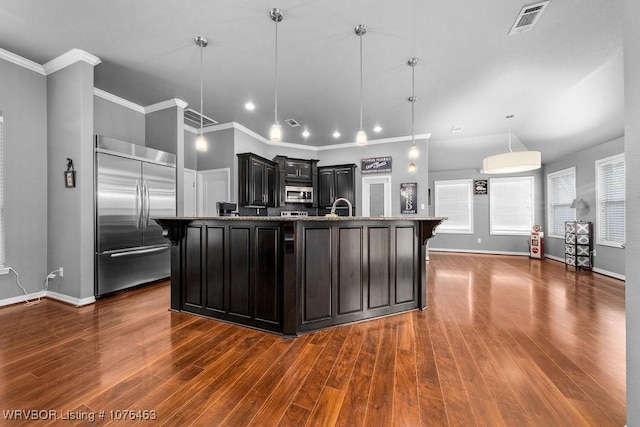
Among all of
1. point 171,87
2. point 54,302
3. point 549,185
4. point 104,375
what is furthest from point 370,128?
point 54,302

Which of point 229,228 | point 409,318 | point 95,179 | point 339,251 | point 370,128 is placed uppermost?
point 370,128

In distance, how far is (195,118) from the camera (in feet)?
17.4

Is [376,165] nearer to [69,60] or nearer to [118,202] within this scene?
[118,202]

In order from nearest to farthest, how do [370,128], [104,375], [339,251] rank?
[104,375]
[339,251]
[370,128]

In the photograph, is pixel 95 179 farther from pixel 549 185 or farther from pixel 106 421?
pixel 549 185

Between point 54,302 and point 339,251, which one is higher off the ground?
point 339,251

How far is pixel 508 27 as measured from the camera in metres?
2.79

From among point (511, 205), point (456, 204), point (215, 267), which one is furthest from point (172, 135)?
point (511, 205)

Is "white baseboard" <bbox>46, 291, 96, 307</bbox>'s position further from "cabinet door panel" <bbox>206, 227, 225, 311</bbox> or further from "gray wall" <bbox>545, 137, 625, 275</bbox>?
"gray wall" <bbox>545, 137, 625, 275</bbox>

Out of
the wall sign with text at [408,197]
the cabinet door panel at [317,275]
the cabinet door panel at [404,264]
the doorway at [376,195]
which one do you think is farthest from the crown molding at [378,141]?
the cabinet door panel at [317,275]

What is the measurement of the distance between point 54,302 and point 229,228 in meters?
2.88

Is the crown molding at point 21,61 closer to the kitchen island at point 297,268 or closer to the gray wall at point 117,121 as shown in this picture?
the gray wall at point 117,121

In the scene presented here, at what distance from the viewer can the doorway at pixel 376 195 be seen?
6.77 m

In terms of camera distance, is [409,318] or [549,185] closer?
[409,318]
